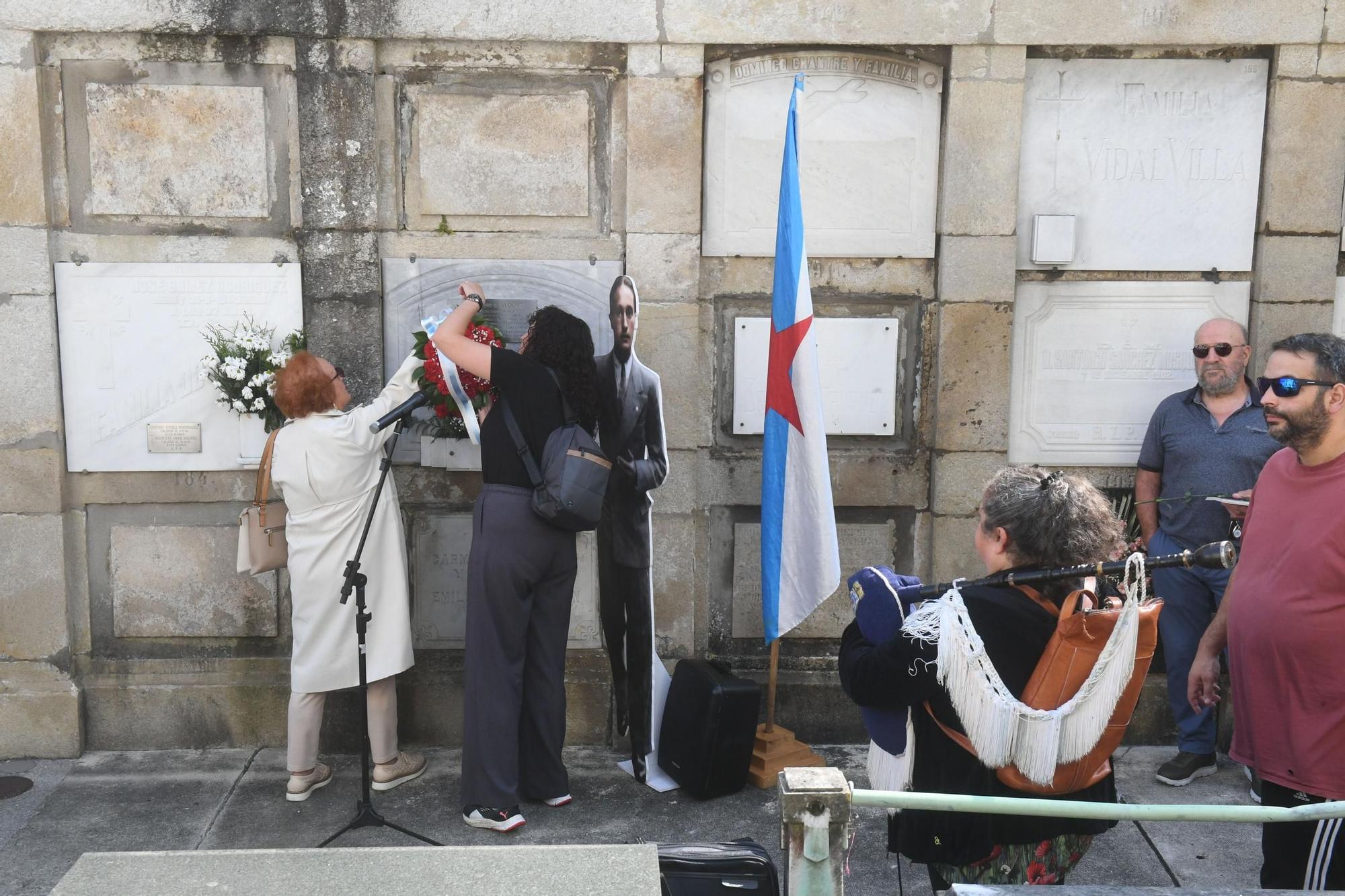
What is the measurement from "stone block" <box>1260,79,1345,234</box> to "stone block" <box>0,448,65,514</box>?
5.36 metres

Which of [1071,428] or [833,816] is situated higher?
[1071,428]

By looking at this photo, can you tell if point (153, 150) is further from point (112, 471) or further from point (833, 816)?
point (833, 816)

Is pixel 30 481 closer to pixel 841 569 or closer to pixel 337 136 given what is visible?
pixel 337 136

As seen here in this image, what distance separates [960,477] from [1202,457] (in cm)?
98

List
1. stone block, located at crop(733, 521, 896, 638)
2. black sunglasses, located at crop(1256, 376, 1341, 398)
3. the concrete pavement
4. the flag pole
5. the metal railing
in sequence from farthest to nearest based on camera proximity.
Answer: stone block, located at crop(733, 521, 896, 638) → the flag pole → the concrete pavement → black sunglasses, located at crop(1256, 376, 1341, 398) → the metal railing

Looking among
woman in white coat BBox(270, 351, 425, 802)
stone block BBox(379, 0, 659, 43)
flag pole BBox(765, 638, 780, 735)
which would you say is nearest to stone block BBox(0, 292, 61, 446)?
woman in white coat BBox(270, 351, 425, 802)

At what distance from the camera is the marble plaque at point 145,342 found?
17.1 feet

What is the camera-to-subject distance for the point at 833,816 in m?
2.18

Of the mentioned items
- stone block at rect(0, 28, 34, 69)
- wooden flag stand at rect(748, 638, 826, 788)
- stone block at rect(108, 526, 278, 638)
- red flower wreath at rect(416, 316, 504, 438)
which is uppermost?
stone block at rect(0, 28, 34, 69)

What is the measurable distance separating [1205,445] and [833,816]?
3509mm

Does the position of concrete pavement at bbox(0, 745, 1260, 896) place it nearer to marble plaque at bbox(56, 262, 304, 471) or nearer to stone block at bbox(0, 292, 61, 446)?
marble plaque at bbox(56, 262, 304, 471)

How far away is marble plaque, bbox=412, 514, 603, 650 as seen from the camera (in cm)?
542

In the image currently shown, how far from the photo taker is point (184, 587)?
5395 mm

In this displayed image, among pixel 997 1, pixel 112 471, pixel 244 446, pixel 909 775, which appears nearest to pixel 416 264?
pixel 244 446
